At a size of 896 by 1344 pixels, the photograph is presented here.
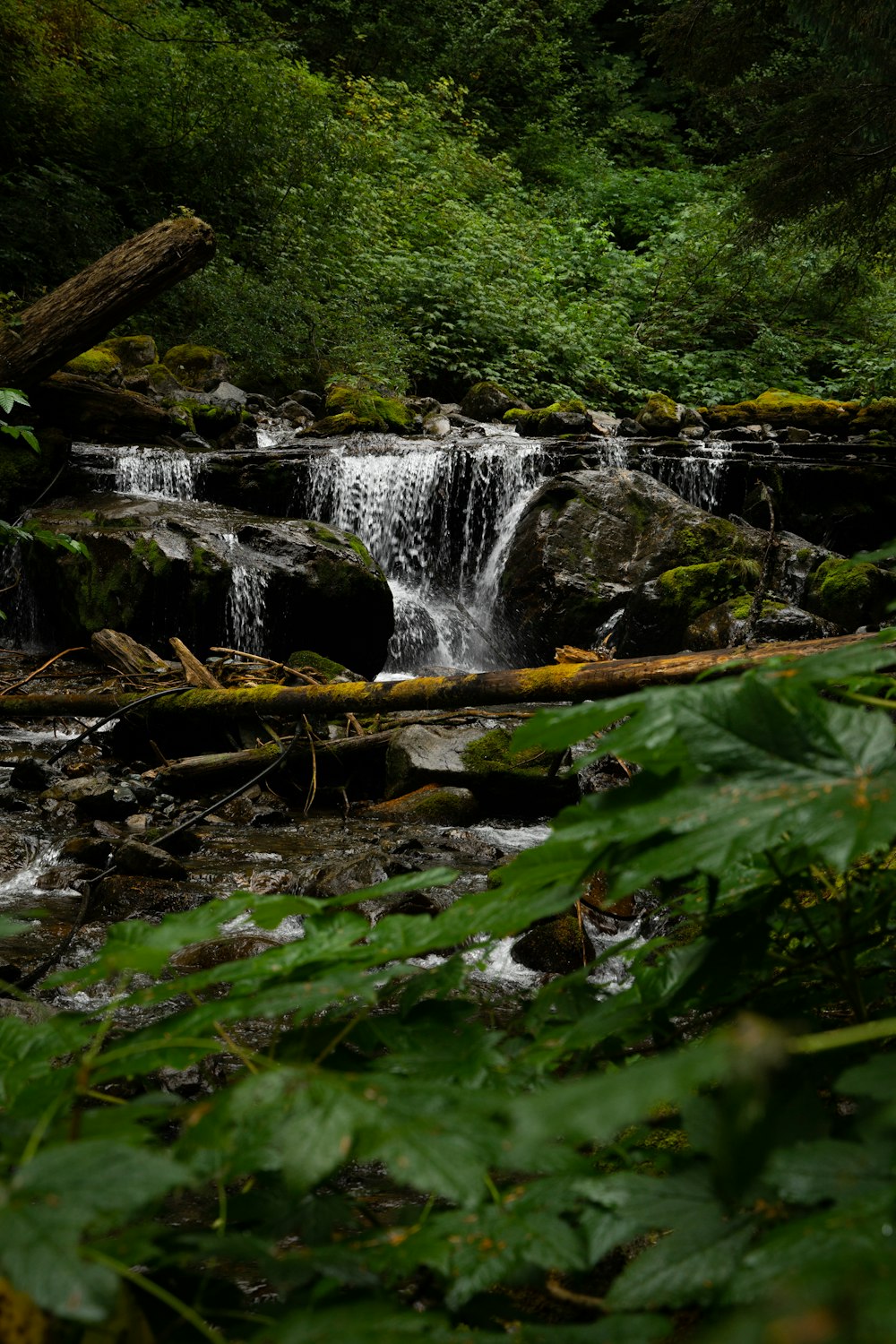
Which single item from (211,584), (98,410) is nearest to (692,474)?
(211,584)

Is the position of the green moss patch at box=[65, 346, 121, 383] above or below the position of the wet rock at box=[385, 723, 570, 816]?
above

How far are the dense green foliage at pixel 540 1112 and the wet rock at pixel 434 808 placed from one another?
4.38 m

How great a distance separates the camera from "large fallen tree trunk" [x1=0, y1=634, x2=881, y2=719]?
3002 mm

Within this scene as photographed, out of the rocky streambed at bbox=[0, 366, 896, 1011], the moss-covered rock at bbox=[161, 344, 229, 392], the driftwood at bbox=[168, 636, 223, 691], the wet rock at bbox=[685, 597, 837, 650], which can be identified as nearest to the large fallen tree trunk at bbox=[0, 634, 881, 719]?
the rocky streambed at bbox=[0, 366, 896, 1011]

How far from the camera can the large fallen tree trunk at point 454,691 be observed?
3002mm

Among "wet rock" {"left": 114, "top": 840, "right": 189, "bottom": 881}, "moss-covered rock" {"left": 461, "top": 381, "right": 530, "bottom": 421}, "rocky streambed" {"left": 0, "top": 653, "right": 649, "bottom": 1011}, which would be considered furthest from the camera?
"moss-covered rock" {"left": 461, "top": 381, "right": 530, "bottom": 421}

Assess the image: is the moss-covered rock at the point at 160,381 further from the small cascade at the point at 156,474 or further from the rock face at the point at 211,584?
the rock face at the point at 211,584

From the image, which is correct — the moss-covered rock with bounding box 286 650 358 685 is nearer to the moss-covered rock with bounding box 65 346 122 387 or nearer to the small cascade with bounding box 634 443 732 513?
the small cascade with bounding box 634 443 732 513

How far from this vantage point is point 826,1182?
60cm

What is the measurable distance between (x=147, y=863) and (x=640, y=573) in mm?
6335

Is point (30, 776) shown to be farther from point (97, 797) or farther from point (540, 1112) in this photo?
point (540, 1112)

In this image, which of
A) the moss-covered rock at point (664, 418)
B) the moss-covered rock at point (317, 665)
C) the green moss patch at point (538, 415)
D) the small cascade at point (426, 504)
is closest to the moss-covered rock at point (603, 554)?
the small cascade at point (426, 504)

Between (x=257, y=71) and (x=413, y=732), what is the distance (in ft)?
50.3

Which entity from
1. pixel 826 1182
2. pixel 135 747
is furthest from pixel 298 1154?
pixel 135 747
